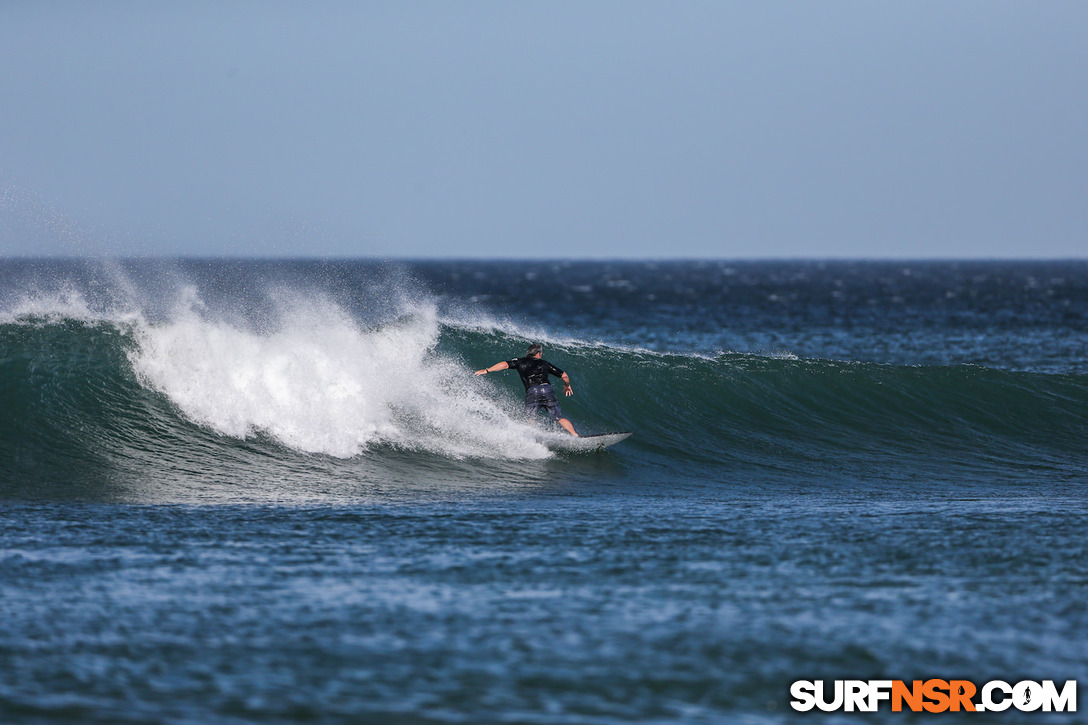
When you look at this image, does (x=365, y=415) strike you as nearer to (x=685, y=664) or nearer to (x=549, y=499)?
(x=549, y=499)

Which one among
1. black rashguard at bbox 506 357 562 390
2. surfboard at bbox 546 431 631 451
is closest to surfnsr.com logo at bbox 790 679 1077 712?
surfboard at bbox 546 431 631 451

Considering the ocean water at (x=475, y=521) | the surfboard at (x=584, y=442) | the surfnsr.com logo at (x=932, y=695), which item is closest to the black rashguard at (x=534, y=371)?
the ocean water at (x=475, y=521)

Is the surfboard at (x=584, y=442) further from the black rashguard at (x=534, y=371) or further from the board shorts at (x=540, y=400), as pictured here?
the black rashguard at (x=534, y=371)

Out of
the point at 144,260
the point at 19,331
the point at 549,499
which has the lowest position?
the point at 549,499

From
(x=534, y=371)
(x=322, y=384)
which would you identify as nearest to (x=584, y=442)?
(x=534, y=371)

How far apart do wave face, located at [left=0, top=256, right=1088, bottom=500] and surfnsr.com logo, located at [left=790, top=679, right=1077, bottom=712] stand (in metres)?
7.45

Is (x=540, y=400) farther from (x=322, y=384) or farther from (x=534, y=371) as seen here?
(x=322, y=384)

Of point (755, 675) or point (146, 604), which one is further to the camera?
point (146, 604)

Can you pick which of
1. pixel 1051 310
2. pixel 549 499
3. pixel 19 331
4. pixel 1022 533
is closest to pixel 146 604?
pixel 549 499

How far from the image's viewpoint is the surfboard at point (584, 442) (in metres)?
14.8

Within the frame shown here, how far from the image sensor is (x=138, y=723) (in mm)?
5715

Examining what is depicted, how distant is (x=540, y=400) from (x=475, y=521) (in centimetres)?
454

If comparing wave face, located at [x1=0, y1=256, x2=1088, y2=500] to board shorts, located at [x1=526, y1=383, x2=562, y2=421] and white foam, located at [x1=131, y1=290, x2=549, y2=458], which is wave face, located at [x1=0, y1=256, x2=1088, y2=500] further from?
board shorts, located at [x1=526, y1=383, x2=562, y2=421]

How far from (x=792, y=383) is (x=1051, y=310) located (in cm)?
4636
